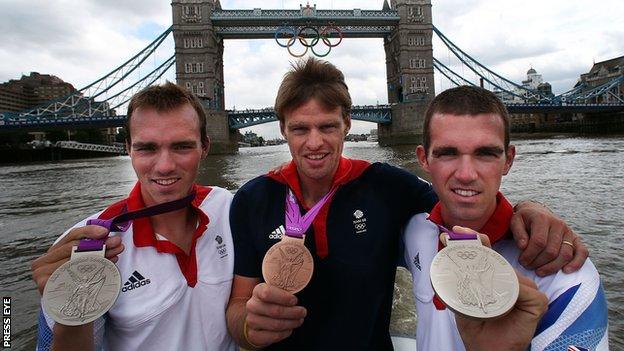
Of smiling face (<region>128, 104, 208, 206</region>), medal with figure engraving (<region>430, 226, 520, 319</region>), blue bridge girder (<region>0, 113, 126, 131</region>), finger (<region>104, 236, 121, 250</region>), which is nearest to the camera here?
medal with figure engraving (<region>430, 226, 520, 319</region>)

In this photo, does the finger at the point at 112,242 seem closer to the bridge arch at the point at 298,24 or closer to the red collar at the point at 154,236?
the red collar at the point at 154,236

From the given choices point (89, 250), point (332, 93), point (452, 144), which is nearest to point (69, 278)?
point (89, 250)

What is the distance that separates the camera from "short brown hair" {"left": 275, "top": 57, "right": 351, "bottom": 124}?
1.82m

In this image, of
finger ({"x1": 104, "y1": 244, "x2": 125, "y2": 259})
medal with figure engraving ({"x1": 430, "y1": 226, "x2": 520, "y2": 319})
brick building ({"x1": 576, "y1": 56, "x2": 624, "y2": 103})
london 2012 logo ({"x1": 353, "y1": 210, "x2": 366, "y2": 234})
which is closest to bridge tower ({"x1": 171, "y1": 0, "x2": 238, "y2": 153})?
london 2012 logo ({"x1": 353, "y1": 210, "x2": 366, "y2": 234})

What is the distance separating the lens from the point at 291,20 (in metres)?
50.3

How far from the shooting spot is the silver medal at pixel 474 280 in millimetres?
1129

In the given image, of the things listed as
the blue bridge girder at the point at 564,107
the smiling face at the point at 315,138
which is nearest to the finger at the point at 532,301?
the smiling face at the point at 315,138

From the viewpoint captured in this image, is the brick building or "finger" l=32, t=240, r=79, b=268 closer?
"finger" l=32, t=240, r=79, b=268

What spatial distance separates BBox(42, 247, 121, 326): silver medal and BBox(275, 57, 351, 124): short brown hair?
38.7 inches

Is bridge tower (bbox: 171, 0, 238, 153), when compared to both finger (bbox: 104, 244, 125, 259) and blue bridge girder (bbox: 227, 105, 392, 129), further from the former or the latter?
finger (bbox: 104, 244, 125, 259)

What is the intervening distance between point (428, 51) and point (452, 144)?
57871 millimetres

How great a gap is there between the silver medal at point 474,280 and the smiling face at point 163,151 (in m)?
1.13

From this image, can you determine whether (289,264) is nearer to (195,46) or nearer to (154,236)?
(154,236)

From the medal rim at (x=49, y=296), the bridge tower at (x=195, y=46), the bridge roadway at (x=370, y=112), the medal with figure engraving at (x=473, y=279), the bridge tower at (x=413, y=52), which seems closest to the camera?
the medal with figure engraving at (x=473, y=279)
